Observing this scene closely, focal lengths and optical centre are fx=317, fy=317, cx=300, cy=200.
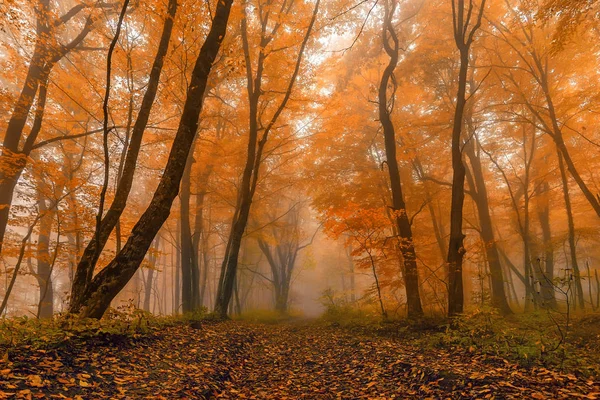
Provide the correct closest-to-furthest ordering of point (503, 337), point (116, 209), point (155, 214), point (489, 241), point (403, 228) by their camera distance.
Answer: point (155, 214) → point (503, 337) → point (116, 209) → point (403, 228) → point (489, 241)

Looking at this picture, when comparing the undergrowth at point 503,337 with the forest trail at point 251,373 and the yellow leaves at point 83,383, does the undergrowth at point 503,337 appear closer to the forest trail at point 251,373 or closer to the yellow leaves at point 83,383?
the forest trail at point 251,373

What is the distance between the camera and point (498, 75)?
12.4 m

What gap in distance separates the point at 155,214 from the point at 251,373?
10.6 feet

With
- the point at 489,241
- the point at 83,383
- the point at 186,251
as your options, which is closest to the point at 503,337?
the point at 83,383

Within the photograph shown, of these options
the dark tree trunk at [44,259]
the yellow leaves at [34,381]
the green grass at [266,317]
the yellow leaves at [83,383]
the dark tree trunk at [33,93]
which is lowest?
the green grass at [266,317]

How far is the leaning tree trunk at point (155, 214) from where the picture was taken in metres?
5.09

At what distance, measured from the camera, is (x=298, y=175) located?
57.1 ft

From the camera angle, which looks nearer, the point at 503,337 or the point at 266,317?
the point at 503,337

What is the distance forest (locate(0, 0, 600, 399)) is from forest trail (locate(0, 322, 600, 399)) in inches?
1.5

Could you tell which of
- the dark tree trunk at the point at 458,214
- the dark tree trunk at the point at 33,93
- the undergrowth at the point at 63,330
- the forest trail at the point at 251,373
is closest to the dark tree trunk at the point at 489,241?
the dark tree trunk at the point at 458,214

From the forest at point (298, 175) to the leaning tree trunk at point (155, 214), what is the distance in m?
0.04

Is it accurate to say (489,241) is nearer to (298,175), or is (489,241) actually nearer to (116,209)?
(298,175)

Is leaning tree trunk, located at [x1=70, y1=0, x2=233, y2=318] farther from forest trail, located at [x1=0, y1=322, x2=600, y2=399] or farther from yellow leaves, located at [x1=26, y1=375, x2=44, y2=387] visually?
yellow leaves, located at [x1=26, y1=375, x2=44, y2=387]

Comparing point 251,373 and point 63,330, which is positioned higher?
point 63,330
